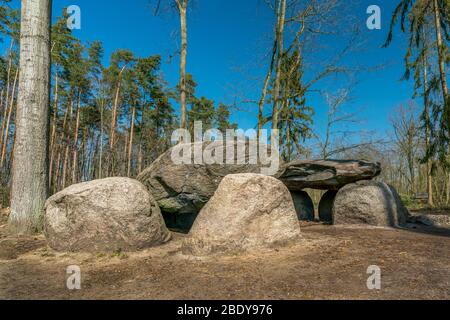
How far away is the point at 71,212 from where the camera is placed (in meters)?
4.25

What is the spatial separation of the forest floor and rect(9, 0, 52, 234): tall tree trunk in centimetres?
62

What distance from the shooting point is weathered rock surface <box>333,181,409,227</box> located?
5.88 metres

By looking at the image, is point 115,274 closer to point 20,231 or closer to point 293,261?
point 293,261

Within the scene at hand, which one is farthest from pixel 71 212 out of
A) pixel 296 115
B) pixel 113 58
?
pixel 113 58

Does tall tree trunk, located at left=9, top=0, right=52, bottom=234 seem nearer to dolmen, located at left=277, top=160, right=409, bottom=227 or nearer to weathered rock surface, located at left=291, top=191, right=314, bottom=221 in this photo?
dolmen, located at left=277, top=160, right=409, bottom=227

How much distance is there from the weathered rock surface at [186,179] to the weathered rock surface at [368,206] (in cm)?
243

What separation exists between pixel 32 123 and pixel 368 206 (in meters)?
7.23

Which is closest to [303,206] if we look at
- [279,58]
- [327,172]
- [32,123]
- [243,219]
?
[327,172]

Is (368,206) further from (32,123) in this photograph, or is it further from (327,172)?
(32,123)

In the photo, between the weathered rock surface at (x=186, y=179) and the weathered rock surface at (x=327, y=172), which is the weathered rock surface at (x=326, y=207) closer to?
the weathered rock surface at (x=327, y=172)

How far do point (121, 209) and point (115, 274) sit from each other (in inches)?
45.8

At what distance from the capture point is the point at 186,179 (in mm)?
5234

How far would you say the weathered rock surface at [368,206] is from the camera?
5879 millimetres

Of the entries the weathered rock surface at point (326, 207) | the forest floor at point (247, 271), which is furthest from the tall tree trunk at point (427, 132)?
the forest floor at point (247, 271)
